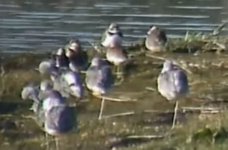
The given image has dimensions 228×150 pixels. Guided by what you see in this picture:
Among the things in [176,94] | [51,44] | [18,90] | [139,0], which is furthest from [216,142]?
[139,0]

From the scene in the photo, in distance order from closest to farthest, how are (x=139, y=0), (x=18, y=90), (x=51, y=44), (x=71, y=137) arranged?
(x=71, y=137)
(x=18, y=90)
(x=51, y=44)
(x=139, y=0)

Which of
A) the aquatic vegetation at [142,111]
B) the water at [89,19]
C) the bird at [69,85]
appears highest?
the bird at [69,85]

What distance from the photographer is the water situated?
612 inches

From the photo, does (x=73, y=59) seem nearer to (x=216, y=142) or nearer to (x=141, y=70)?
(x=141, y=70)

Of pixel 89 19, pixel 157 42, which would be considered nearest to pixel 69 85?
pixel 157 42

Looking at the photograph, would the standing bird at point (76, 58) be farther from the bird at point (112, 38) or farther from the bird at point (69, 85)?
the bird at point (69, 85)

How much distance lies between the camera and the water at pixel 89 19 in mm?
15555

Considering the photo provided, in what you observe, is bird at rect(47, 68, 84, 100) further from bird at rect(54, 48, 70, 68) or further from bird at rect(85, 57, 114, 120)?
bird at rect(54, 48, 70, 68)

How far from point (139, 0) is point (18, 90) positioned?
10.2 m

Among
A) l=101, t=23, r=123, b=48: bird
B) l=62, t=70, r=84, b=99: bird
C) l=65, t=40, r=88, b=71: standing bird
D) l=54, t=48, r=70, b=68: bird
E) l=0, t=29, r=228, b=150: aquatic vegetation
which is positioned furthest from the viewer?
l=101, t=23, r=123, b=48: bird

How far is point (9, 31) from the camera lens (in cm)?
1605

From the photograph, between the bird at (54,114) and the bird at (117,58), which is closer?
the bird at (54,114)

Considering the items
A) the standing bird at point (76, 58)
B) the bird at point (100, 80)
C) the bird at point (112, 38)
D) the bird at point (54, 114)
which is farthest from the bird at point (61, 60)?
the bird at point (54, 114)

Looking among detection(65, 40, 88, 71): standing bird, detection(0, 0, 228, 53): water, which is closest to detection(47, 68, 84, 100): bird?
detection(65, 40, 88, 71): standing bird
